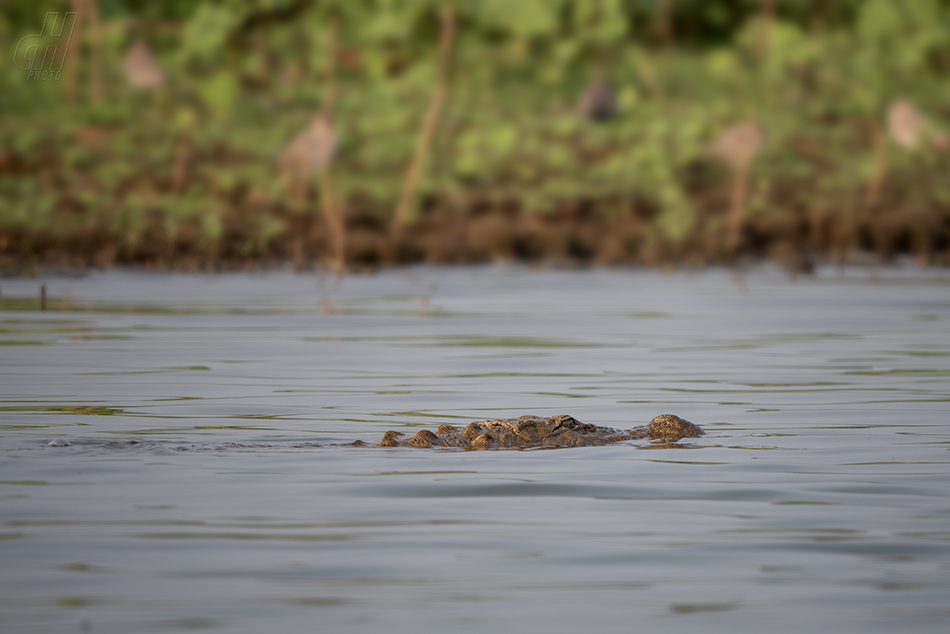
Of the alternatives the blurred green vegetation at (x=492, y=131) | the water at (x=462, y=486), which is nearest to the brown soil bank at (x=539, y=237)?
the blurred green vegetation at (x=492, y=131)

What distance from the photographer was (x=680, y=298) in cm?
2028

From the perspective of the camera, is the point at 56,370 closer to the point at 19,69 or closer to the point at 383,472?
the point at 383,472

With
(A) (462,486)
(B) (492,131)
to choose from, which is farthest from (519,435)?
(B) (492,131)

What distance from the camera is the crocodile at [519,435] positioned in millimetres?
8281

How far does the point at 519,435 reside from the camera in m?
8.36

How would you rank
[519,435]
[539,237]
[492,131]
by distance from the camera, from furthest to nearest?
[492,131] → [539,237] → [519,435]

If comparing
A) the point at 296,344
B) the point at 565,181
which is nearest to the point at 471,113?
the point at 565,181

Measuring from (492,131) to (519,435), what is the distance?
23712 mm

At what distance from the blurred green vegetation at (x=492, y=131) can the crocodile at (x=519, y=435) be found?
16.5 m

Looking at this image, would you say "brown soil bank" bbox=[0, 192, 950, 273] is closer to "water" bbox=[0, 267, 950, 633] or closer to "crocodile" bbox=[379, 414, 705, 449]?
"water" bbox=[0, 267, 950, 633]

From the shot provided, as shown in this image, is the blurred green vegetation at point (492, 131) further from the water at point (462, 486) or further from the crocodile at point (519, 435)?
the crocodile at point (519, 435)

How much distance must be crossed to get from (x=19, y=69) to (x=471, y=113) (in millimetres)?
8866

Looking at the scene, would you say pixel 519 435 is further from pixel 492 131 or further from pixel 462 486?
pixel 492 131

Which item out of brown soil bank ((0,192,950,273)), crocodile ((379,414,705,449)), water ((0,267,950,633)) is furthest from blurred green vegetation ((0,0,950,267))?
crocodile ((379,414,705,449))
